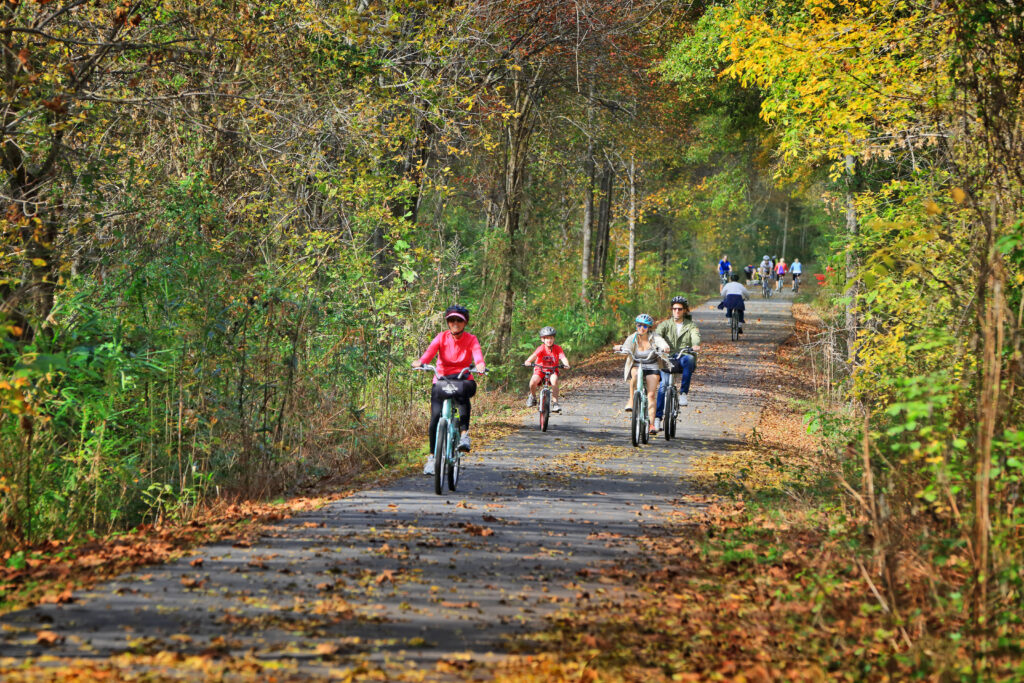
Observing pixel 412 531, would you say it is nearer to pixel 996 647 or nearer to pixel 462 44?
pixel 996 647

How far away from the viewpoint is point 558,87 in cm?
2267

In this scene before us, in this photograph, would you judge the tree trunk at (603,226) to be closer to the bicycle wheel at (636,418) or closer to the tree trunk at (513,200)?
the tree trunk at (513,200)

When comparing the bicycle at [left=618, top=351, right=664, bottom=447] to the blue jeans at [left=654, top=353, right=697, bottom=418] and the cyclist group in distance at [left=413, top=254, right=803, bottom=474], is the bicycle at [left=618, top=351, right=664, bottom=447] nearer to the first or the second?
the cyclist group in distance at [left=413, top=254, right=803, bottom=474]

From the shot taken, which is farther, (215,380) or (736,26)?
(736,26)

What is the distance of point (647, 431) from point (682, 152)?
24596 millimetres

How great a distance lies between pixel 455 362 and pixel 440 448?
3.37 ft

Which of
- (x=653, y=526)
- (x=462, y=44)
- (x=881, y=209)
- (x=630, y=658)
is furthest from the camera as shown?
(x=462, y=44)

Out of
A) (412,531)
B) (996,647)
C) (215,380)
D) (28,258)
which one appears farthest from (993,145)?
(28,258)

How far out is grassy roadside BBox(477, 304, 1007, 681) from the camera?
526cm

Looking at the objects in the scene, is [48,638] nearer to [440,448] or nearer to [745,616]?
[745,616]

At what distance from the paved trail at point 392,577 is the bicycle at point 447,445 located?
180 mm

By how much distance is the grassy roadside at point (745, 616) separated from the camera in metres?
5.26

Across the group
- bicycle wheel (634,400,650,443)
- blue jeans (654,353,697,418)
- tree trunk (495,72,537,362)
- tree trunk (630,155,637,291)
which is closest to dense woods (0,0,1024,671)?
tree trunk (495,72,537,362)

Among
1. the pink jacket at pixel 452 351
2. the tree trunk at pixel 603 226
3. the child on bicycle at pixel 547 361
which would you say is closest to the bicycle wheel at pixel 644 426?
the child on bicycle at pixel 547 361
